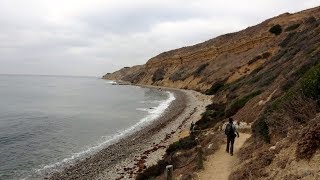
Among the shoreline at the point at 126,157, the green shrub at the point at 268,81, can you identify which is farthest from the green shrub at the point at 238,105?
the shoreline at the point at 126,157

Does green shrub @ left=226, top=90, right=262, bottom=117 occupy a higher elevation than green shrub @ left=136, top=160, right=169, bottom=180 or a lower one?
higher

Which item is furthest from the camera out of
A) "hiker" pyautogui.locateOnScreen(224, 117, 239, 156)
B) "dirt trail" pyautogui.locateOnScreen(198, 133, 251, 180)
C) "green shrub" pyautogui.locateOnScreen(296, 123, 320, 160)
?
"hiker" pyautogui.locateOnScreen(224, 117, 239, 156)

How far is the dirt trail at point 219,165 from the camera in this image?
14133 mm

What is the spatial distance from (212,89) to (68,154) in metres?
39.3

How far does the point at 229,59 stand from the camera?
77938mm

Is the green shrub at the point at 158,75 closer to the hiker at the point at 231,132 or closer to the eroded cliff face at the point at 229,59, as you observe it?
the eroded cliff face at the point at 229,59

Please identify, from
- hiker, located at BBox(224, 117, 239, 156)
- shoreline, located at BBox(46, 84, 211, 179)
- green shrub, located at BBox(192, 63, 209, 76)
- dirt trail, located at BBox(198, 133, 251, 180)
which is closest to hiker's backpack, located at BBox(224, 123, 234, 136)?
hiker, located at BBox(224, 117, 239, 156)

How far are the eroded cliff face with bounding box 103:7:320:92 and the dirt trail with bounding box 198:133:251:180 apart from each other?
3756 centimetres

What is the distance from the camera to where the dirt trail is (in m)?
14.1

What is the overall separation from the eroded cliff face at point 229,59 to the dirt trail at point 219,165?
1479 inches

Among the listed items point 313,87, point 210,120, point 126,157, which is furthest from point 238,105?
point 313,87

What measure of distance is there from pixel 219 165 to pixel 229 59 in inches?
2539

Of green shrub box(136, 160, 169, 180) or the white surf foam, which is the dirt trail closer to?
green shrub box(136, 160, 169, 180)

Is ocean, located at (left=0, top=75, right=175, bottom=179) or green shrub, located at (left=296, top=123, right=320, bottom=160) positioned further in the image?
ocean, located at (left=0, top=75, right=175, bottom=179)
